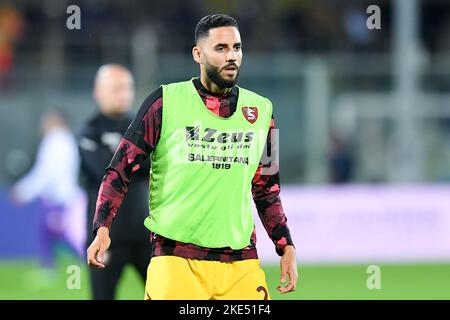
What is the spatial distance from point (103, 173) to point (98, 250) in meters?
3.28

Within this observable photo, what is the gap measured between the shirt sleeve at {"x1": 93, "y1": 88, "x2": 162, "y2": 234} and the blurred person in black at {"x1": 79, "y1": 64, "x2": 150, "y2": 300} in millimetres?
2564

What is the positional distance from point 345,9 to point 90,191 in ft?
47.6

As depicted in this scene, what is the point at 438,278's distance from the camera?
1472 centimetres

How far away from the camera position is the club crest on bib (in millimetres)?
6309

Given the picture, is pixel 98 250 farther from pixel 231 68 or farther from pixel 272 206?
pixel 231 68

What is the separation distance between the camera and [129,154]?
20.1ft

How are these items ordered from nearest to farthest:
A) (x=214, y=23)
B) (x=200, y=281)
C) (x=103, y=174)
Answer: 1. (x=200, y=281)
2. (x=214, y=23)
3. (x=103, y=174)

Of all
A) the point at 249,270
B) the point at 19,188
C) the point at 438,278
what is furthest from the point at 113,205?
the point at 19,188

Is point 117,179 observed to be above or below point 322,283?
above

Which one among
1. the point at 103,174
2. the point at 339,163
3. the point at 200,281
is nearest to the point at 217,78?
the point at 200,281

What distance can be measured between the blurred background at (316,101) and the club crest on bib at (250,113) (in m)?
8.25

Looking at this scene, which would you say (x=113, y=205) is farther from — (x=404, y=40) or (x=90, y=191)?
(x=404, y=40)

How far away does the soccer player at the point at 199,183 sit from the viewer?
6.09 meters

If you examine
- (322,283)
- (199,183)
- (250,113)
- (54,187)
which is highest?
(250,113)
